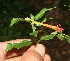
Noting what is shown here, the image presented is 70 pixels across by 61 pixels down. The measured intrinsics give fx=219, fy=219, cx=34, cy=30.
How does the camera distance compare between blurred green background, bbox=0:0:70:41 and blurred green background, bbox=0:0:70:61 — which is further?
blurred green background, bbox=0:0:70:41

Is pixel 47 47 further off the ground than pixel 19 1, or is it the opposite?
pixel 19 1

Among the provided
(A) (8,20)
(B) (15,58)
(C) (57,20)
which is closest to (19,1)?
(A) (8,20)

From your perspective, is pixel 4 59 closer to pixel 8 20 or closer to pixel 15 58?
pixel 15 58

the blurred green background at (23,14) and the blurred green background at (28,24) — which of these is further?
the blurred green background at (23,14)

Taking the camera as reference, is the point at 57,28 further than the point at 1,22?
No

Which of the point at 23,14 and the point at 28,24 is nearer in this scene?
the point at 28,24

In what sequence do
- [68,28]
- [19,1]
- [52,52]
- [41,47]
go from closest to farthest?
[41,47]
[52,52]
[68,28]
[19,1]

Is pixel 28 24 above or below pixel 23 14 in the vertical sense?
below

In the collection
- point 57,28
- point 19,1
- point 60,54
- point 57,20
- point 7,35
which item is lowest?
point 57,28
